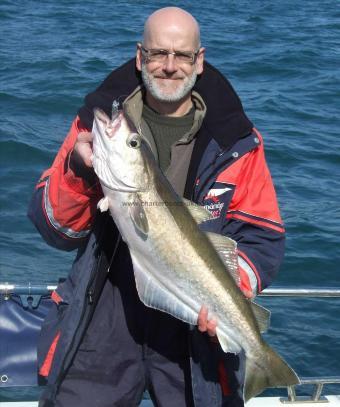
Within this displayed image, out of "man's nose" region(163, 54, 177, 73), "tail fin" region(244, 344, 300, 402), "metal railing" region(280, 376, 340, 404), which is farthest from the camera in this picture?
"metal railing" region(280, 376, 340, 404)

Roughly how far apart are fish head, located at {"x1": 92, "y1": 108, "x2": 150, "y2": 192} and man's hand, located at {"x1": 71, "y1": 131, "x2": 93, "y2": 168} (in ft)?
0.27

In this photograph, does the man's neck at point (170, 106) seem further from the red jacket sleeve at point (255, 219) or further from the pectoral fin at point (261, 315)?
the pectoral fin at point (261, 315)

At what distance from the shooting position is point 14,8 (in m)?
19.7

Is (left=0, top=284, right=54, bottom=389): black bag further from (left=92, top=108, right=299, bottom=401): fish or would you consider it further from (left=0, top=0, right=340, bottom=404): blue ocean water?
(left=0, top=0, right=340, bottom=404): blue ocean water

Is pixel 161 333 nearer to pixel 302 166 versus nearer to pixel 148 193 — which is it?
pixel 148 193

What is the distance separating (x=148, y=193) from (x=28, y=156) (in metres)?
7.91

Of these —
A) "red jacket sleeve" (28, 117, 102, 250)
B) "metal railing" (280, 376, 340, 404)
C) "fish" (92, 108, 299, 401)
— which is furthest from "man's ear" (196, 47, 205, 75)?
"metal railing" (280, 376, 340, 404)

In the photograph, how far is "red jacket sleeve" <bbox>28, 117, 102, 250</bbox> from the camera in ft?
12.0

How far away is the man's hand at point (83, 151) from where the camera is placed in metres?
3.45

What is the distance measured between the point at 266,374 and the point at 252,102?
10624mm

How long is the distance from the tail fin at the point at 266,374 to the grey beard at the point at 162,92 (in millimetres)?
1307

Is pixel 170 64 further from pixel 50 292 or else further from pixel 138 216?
pixel 50 292

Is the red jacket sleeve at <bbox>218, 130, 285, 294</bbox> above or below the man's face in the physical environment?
below

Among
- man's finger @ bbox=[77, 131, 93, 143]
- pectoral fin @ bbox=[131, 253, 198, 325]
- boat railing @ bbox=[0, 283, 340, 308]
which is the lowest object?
boat railing @ bbox=[0, 283, 340, 308]
